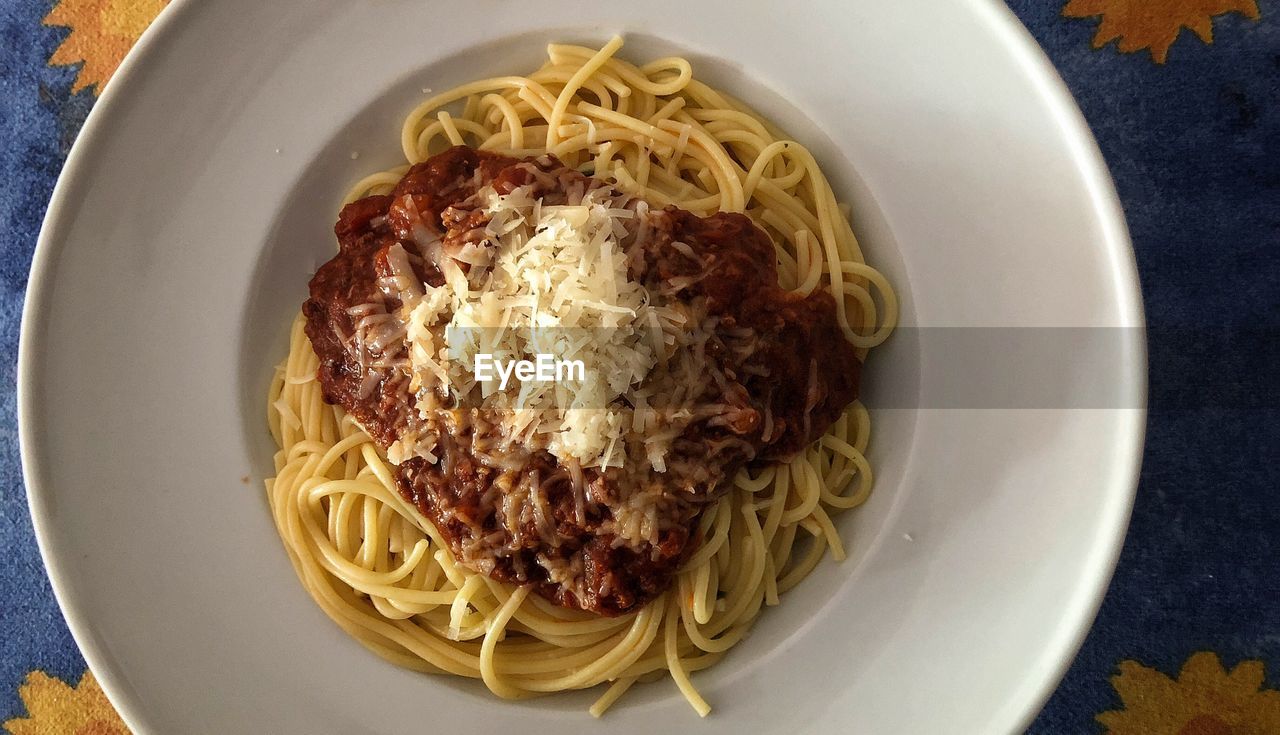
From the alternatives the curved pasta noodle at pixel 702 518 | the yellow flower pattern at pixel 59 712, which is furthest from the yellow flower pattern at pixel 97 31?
the yellow flower pattern at pixel 59 712

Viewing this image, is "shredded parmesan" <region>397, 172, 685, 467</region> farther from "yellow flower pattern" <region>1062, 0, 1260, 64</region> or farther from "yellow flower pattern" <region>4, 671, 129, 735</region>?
"yellow flower pattern" <region>1062, 0, 1260, 64</region>

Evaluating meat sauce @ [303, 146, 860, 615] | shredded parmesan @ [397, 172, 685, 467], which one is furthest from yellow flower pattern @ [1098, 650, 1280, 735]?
shredded parmesan @ [397, 172, 685, 467]

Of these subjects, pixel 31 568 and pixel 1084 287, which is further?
pixel 31 568

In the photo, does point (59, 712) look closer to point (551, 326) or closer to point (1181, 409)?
point (551, 326)

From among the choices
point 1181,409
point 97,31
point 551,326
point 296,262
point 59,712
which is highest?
point 97,31

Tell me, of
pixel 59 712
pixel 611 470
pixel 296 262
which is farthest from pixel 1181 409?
pixel 59 712

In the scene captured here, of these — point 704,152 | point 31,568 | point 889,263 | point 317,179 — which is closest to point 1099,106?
point 889,263

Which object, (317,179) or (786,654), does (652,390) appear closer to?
(786,654)
